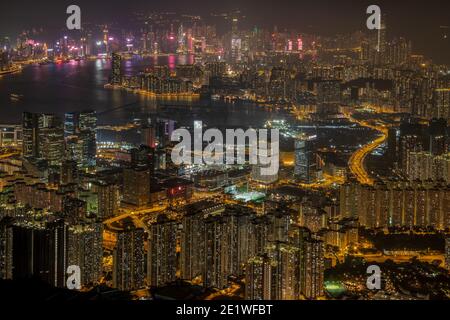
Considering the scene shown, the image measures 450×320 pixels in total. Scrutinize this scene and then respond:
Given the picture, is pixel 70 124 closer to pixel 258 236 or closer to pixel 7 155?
pixel 7 155

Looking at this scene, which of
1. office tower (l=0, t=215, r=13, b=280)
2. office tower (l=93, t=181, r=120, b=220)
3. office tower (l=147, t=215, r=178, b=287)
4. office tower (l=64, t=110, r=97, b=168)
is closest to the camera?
office tower (l=0, t=215, r=13, b=280)

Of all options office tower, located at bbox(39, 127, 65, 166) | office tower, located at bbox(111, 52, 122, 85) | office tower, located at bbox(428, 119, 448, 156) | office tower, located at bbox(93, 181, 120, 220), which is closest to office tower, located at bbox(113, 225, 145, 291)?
office tower, located at bbox(93, 181, 120, 220)

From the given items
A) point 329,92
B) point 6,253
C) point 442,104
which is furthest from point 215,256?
point 329,92

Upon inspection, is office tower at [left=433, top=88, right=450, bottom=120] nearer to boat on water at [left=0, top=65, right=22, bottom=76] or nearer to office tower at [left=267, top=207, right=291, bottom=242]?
office tower at [left=267, top=207, right=291, bottom=242]

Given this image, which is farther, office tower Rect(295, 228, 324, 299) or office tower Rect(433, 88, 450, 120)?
office tower Rect(433, 88, 450, 120)

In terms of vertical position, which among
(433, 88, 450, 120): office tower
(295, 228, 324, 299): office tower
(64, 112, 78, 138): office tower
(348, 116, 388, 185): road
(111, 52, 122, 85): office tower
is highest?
(111, 52, 122, 85): office tower

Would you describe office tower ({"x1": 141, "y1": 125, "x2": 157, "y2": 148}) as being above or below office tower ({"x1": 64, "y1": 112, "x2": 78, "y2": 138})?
below

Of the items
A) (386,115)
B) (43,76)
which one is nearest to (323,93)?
(386,115)

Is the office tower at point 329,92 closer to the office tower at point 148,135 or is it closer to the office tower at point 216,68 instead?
the office tower at point 216,68
